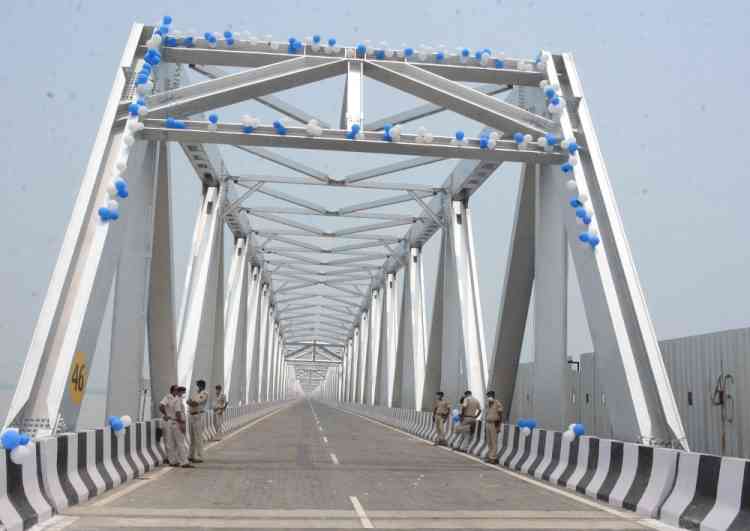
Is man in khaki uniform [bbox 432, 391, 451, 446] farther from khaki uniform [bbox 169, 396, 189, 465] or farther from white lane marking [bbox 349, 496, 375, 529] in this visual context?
white lane marking [bbox 349, 496, 375, 529]

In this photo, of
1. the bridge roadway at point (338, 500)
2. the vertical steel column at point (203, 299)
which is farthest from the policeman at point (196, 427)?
the vertical steel column at point (203, 299)

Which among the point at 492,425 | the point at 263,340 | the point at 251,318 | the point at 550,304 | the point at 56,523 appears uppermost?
the point at 251,318

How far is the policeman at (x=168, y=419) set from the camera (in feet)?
50.4

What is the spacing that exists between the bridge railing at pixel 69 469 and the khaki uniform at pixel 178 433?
0.41 m

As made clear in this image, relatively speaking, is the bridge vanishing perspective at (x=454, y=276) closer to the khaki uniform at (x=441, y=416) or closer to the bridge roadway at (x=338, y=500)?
the bridge roadway at (x=338, y=500)

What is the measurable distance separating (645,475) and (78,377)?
810cm

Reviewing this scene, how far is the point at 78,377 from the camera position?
12.6 metres

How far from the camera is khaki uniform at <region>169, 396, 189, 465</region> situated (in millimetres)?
15398

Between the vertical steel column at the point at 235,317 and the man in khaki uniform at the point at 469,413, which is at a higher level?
the vertical steel column at the point at 235,317

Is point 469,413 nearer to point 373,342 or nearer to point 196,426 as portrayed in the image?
point 196,426

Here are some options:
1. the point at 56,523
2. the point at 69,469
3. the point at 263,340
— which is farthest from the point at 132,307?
the point at 263,340

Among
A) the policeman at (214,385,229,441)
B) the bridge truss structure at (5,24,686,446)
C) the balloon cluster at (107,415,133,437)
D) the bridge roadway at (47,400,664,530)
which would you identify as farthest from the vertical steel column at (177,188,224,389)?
the balloon cluster at (107,415,133,437)

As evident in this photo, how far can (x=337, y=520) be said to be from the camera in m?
8.80

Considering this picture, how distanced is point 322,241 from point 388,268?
4130mm
